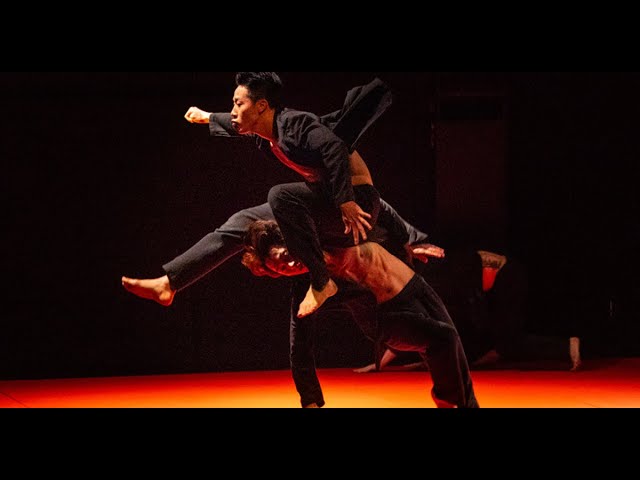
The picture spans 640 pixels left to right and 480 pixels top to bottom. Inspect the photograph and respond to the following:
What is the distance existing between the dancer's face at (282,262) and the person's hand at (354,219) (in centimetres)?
27

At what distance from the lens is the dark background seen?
5305 millimetres

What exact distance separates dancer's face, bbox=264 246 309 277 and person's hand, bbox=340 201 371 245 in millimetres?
271

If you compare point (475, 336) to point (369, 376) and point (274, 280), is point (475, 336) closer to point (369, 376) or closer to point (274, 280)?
point (369, 376)

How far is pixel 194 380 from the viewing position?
201 inches

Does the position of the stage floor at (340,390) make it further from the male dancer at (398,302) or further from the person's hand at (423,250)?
the person's hand at (423,250)

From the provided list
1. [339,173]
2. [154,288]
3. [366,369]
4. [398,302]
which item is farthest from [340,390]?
[339,173]

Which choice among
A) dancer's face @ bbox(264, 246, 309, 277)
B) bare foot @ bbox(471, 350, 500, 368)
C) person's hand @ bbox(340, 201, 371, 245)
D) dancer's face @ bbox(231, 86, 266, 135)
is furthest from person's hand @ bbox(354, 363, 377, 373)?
dancer's face @ bbox(231, 86, 266, 135)

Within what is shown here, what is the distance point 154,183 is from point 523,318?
7.83 ft

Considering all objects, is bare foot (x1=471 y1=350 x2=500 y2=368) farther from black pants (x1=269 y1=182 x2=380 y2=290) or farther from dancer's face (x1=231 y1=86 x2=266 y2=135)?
dancer's face (x1=231 y1=86 x2=266 y2=135)

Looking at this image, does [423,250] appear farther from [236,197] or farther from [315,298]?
[236,197]

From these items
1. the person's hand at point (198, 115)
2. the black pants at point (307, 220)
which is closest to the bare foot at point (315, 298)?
the black pants at point (307, 220)

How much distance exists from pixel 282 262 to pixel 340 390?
4.39 feet

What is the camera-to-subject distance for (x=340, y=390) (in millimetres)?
4582

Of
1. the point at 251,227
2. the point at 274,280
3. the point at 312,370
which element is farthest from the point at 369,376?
the point at 251,227
